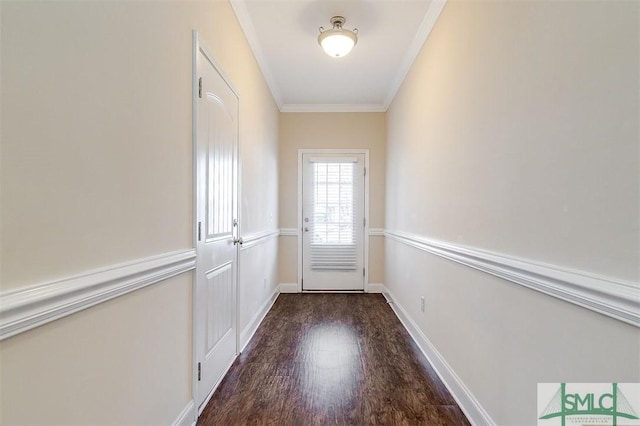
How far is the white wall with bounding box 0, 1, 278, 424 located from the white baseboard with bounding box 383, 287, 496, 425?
1.47 m

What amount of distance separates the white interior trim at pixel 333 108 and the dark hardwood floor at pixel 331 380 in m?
2.80

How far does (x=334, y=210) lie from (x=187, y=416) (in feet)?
10.6

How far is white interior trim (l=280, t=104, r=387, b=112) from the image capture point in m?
4.54

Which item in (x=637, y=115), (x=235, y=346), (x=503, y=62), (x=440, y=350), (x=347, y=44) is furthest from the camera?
(x=347, y=44)

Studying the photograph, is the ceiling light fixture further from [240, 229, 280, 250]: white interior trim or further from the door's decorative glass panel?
[240, 229, 280, 250]: white interior trim

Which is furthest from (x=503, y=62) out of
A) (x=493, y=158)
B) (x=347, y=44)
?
(x=347, y=44)

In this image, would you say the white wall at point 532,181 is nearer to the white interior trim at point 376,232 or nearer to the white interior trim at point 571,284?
the white interior trim at point 571,284

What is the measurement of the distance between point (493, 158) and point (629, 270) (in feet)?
2.66

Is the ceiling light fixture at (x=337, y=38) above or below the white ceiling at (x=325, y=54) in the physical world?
below

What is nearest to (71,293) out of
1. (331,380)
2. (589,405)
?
(589,405)

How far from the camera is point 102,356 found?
1.04 m

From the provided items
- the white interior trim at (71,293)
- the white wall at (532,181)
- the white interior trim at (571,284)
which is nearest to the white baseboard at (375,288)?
the white wall at (532,181)

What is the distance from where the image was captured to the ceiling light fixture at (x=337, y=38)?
101 inches

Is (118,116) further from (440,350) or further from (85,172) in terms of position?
(440,350)
